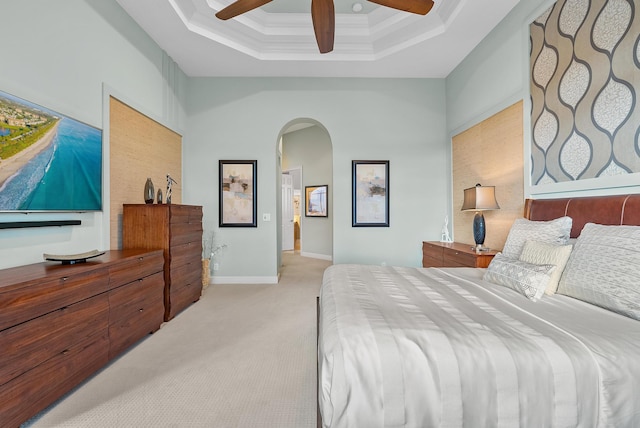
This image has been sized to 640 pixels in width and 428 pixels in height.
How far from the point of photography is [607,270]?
4.84 feet

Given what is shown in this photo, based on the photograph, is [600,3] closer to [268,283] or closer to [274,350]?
[274,350]

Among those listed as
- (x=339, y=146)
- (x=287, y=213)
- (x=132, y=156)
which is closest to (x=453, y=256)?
(x=339, y=146)

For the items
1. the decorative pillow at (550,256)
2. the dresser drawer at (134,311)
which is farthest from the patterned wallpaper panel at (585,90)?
the dresser drawer at (134,311)

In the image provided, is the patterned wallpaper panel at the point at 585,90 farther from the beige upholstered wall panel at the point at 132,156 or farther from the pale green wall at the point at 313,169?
the pale green wall at the point at 313,169

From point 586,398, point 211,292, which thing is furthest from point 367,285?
point 211,292

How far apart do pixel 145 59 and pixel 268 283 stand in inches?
131

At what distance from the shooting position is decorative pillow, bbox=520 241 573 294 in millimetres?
1722

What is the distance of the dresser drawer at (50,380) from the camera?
1438 millimetres

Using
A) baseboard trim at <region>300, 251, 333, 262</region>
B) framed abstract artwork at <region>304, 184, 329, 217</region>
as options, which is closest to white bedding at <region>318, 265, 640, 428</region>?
baseboard trim at <region>300, 251, 333, 262</region>

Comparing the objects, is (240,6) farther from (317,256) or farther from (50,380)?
(317,256)

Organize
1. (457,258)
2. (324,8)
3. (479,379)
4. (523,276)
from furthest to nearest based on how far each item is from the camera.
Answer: (457,258) < (324,8) < (523,276) < (479,379)

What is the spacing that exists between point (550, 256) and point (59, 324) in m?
2.95

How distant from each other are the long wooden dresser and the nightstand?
122 inches

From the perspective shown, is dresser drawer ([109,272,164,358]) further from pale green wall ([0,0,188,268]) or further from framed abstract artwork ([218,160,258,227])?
framed abstract artwork ([218,160,258,227])
